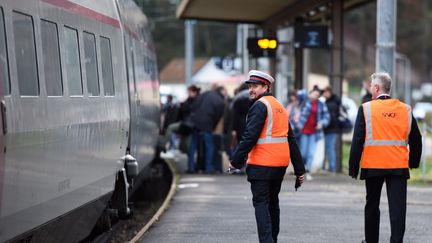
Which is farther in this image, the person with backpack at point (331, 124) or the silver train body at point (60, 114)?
the person with backpack at point (331, 124)

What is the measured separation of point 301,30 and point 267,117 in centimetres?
1118

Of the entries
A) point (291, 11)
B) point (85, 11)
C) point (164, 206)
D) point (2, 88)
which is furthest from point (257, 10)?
point (2, 88)

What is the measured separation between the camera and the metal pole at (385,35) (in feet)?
46.1

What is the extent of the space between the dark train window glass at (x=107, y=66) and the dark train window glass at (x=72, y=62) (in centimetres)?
123

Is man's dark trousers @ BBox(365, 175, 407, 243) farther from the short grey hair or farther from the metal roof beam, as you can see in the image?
the metal roof beam

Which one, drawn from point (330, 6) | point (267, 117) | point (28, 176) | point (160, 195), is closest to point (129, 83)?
point (267, 117)

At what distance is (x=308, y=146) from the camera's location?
1884cm

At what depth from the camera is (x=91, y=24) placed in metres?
9.98

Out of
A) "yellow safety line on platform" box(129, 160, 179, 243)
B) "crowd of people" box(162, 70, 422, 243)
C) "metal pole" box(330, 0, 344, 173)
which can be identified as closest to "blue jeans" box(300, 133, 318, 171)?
"metal pole" box(330, 0, 344, 173)

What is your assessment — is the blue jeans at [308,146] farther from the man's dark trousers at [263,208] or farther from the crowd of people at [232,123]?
Answer: the man's dark trousers at [263,208]

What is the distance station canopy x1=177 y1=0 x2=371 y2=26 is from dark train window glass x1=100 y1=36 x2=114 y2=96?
981cm

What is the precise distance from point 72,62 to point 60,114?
2.80 ft

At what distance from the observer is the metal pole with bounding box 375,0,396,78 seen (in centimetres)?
1406

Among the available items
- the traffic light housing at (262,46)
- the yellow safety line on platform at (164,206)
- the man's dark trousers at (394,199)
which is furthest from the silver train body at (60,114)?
the traffic light housing at (262,46)
